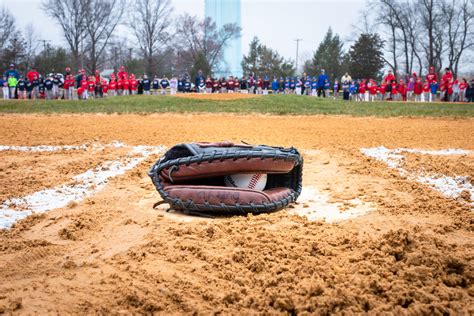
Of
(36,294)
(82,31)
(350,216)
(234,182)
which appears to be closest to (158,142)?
(234,182)

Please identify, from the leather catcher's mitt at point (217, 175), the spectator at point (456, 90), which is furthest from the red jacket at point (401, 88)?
the leather catcher's mitt at point (217, 175)

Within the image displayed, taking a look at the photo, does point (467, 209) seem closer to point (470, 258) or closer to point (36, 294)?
point (470, 258)

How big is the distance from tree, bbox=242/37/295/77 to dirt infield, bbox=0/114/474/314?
56089 millimetres

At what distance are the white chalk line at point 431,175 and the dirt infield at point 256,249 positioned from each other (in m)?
0.04

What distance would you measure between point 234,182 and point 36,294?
204cm

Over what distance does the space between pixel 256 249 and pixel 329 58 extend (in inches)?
2309

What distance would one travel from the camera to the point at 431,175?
15.7 ft

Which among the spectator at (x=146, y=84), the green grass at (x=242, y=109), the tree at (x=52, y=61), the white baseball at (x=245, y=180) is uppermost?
the tree at (x=52, y=61)

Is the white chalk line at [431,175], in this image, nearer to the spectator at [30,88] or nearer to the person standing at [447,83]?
the person standing at [447,83]

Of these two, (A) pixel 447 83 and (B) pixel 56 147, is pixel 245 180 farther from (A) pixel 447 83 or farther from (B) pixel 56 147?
(A) pixel 447 83

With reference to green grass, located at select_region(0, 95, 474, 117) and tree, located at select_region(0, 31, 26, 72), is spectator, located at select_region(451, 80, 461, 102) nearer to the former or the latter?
green grass, located at select_region(0, 95, 474, 117)

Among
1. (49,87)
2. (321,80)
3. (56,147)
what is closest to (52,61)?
(49,87)

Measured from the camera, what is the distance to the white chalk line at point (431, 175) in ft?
13.4

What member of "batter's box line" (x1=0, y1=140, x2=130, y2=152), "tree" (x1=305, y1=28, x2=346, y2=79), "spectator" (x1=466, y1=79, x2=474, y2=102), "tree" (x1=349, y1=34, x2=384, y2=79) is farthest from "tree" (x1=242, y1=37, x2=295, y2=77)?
"batter's box line" (x1=0, y1=140, x2=130, y2=152)
